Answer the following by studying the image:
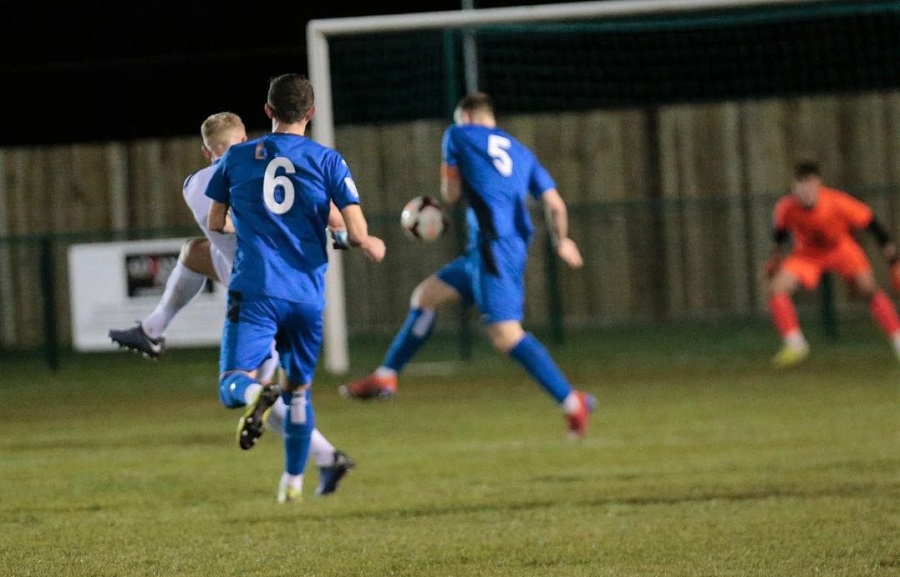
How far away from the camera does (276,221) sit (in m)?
7.59

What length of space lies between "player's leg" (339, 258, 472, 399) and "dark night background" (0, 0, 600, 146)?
13.7 meters

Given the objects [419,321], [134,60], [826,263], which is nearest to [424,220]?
[419,321]

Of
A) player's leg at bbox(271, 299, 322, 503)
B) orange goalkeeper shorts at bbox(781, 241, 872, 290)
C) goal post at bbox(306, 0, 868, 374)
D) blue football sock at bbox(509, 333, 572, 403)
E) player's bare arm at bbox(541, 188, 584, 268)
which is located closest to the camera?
player's leg at bbox(271, 299, 322, 503)

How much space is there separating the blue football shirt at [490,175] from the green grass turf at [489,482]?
1450 millimetres

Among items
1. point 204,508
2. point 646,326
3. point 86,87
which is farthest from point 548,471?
point 86,87

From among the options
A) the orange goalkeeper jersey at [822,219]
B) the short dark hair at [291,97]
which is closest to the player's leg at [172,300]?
the short dark hair at [291,97]

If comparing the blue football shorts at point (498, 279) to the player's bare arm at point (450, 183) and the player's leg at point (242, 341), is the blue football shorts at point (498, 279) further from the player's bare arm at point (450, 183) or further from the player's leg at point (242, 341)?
the player's leg at point (242, 341)

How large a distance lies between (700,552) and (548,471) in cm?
293

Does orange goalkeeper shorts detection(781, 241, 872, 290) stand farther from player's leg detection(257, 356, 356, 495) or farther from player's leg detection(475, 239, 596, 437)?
player's leg detection(257, 356, 356, 495)

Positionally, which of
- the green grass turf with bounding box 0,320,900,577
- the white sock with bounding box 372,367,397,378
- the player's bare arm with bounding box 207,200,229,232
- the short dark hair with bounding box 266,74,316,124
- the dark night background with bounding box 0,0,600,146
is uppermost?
the dark night background with bounding box 0,0,600,146

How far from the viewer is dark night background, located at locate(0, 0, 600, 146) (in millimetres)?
25219

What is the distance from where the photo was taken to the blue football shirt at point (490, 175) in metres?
10.9

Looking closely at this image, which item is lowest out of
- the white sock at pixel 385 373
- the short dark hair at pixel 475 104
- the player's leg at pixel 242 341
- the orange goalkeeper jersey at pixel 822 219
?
the white sock at pixel 385 373

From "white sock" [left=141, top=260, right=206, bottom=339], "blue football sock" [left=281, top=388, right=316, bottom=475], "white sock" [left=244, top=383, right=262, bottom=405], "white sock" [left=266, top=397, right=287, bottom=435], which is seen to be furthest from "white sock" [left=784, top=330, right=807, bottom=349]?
"white sock" [left=244, top=383, right=262, bottom=405]
